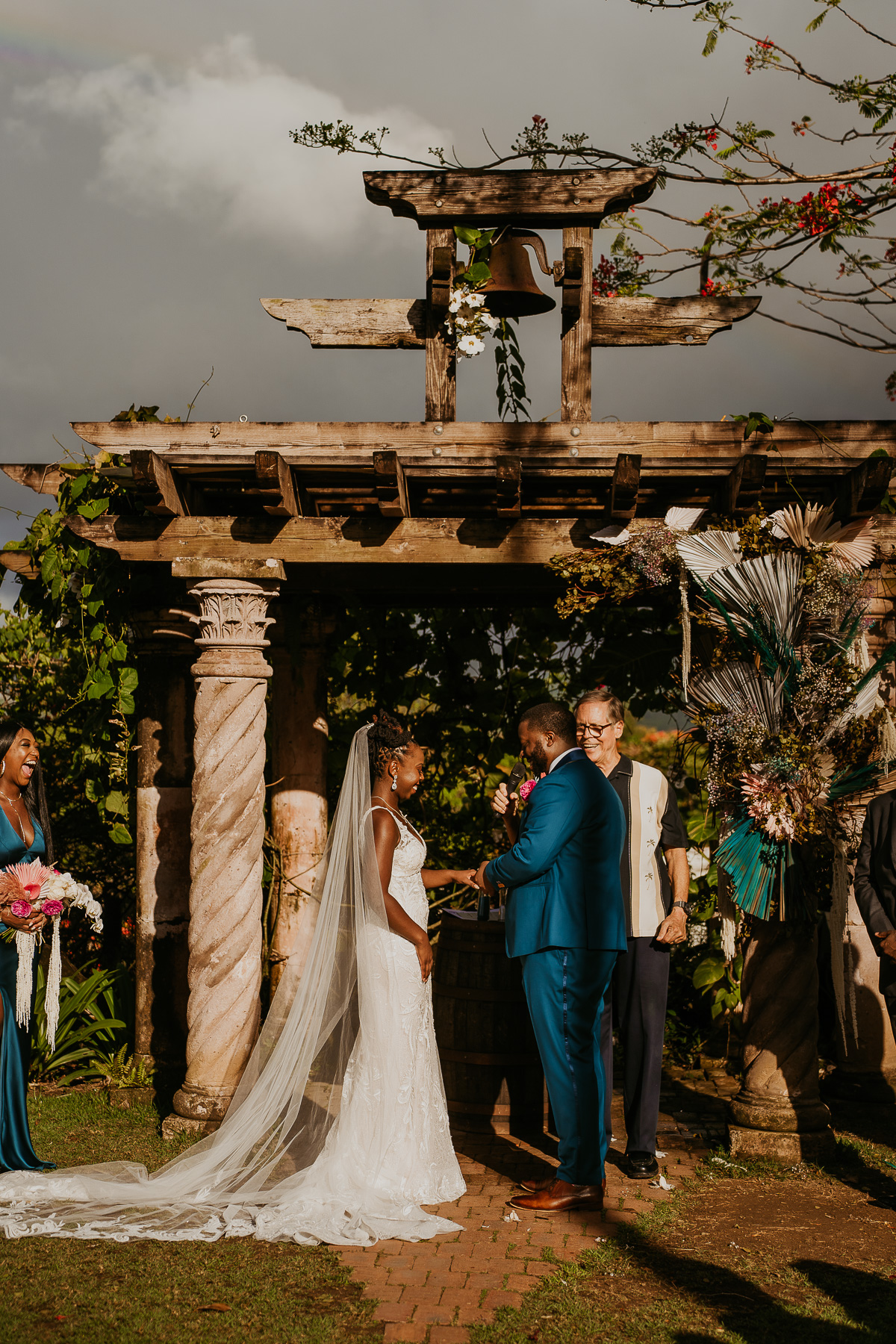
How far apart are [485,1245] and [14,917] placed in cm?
237

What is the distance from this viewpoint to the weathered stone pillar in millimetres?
7359

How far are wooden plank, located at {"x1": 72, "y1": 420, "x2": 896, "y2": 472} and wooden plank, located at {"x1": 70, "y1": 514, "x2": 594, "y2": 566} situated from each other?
1.43ft

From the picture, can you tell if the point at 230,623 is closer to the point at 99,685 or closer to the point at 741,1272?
the point at 99,685

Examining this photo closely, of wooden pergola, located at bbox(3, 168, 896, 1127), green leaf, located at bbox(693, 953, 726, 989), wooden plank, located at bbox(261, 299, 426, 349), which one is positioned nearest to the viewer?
wooden pergola, located at bbox(3, 168, 896, 1127)

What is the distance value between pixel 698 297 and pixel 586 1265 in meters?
4.33

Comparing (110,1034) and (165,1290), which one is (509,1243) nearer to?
(165,1290)

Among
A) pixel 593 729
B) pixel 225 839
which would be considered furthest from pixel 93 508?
pixel 593 729

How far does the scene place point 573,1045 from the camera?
170 inches

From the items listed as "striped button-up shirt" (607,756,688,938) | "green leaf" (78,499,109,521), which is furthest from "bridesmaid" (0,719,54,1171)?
"striped button-up shirt" (607,756,688,938)

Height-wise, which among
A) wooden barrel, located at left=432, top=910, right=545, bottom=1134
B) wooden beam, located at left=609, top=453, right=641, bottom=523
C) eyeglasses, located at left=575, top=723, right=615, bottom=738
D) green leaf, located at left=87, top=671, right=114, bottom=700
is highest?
wooden beam, located at left=609, top=453, right=641, bottom=523

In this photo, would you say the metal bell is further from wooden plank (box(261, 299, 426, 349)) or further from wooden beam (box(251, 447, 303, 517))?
wooden beam (box(251, 447, 303, 517))

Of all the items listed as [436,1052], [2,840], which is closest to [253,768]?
[2,840]

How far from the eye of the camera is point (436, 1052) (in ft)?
15.6

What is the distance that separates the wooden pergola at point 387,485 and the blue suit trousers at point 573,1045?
1.77 m
